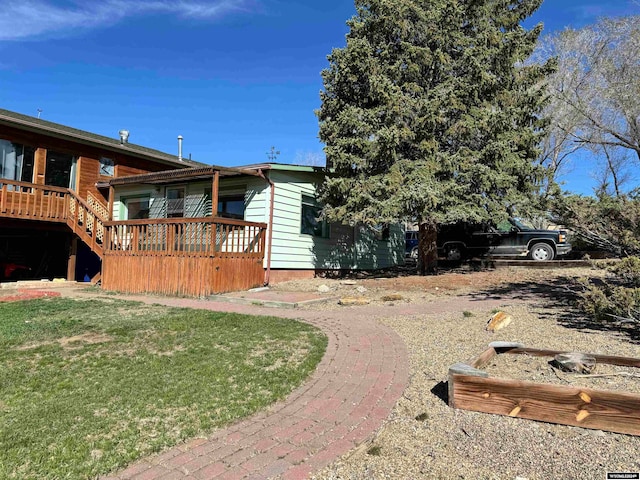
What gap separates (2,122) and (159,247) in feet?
24.3

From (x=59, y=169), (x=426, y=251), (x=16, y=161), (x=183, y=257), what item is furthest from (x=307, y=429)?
(x=59, y=169)

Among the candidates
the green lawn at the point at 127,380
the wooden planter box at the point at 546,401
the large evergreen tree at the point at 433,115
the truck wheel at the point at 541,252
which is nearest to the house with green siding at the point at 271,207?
the large evergreen tree at the point at 433,115

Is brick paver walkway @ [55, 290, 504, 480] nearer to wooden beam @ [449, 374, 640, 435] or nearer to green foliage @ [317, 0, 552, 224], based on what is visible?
wooden beam @ [449, 374, 640, 435]

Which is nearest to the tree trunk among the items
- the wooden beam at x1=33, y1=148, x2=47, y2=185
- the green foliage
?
the green foliage

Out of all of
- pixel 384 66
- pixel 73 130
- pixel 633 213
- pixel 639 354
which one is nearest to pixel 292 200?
pixel 384 66

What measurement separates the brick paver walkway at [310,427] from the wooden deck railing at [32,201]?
461 inches

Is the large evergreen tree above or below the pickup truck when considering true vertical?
above

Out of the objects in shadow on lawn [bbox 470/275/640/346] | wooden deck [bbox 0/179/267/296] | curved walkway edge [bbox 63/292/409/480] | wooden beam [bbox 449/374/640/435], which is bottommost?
curved walkway edge [bbox 63/292/409/480]

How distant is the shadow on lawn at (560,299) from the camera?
5465 millimetres

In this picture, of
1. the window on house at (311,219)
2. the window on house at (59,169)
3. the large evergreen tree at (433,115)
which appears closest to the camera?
the large evergreen tree at (433,115)

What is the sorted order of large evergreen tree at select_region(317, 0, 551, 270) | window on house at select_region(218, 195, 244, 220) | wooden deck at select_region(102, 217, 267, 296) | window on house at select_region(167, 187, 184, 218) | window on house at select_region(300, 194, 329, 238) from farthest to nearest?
window on house at select_region(167, 187, 184, 218) → window on house at select_region(300, 194, 329, 238) → window on house at select_region(218, 195, 244, 220) → large evergreen tree at select_region(317, 0, 551, 270) → wooden deck at select_region(102, 217, 267, 296)

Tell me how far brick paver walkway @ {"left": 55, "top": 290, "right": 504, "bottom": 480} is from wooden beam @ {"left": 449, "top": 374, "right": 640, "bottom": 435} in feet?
2.20

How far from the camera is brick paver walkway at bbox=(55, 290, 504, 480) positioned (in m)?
2.43

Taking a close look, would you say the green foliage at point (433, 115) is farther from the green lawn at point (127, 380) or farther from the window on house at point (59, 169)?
the window on house at point (59, 169)
